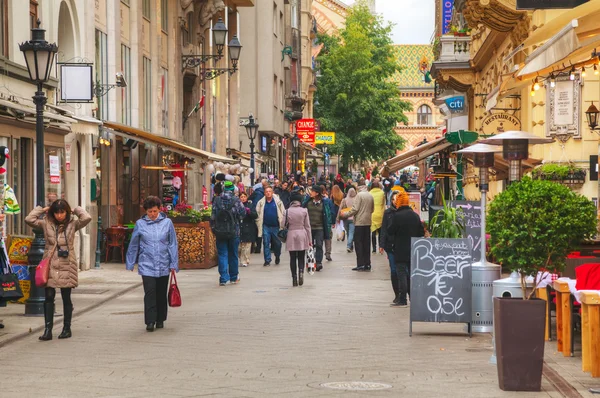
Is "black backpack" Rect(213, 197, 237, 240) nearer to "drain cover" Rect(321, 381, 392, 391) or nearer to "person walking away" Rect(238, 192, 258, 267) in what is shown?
"person walking away" Rect(238, 192, 258, 267)

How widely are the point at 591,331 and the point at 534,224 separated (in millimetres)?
1109

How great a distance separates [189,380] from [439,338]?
14.1 feet

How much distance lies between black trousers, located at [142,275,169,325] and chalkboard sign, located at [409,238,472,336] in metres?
3.19

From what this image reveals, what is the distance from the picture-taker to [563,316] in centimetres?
1248

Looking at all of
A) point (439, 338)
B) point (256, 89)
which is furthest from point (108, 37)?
point (256, 89)

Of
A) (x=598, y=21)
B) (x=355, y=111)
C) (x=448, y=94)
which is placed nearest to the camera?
(x=598, y=21)

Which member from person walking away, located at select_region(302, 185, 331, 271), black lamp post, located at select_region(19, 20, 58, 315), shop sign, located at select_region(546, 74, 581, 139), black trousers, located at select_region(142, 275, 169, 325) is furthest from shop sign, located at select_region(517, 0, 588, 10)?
person walking away, located at select_region(302, 185, 331, 271)

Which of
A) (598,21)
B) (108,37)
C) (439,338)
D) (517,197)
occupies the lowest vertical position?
(439,338)

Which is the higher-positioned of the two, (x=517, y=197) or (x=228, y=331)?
(x=517, y=197)

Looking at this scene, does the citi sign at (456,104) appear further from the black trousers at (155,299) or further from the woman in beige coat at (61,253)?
the woman in beige coat at (61,253)

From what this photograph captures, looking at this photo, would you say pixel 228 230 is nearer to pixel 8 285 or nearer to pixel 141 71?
pixel 8 285

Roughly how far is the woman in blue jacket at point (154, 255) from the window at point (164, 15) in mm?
21917

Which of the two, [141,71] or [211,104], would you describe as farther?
[211,104]

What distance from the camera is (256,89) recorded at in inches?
2301
